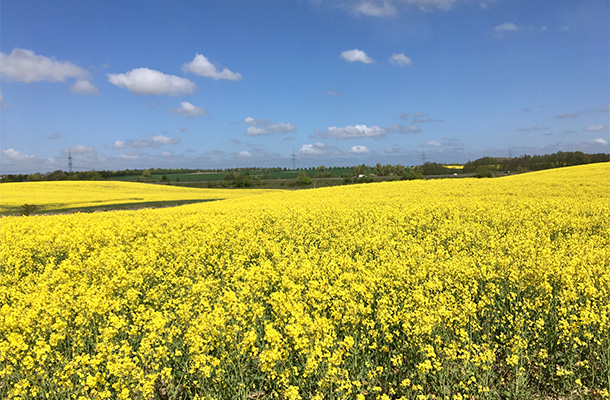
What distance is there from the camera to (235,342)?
14.2 feet

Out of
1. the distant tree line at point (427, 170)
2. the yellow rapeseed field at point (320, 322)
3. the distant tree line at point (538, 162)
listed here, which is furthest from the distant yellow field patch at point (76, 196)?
the distant tree line at point (538, 162)

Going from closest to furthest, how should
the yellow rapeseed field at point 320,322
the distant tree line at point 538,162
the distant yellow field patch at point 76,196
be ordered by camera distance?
1. the yellow rapeseed field at point 320,322
2. the distant yellow field patch at point 76,196
3. the distant tree line at point 538,162

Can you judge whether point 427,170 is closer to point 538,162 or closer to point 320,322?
point 538,162

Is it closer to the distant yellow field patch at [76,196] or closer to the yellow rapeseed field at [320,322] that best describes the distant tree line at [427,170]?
the distant yellow field patch at [76,196]

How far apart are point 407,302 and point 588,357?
8.27 ft

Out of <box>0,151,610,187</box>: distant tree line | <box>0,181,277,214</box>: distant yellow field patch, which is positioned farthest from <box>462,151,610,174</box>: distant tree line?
<box>0,181,277,214</box>: distant yellow field patch

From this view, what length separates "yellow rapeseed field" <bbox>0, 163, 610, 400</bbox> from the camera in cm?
394

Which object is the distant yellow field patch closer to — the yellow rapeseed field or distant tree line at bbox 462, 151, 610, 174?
the yellow rapeseed field

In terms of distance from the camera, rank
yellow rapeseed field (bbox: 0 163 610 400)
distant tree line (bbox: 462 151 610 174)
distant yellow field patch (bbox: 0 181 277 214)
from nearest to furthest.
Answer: yellow rapeseed field (bbox: 0 163 610 400) < distant yellow field patch (bbox: 0 181 277 214) < distant tree line (bbox: 462 151 610 174)

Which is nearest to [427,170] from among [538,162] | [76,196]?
[538,162]

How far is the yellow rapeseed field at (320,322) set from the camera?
3.94m

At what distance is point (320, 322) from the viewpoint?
409cm

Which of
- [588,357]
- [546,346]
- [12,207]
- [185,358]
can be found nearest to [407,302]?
[546,346]

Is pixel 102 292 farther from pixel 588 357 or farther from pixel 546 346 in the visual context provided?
pixel 588 357
